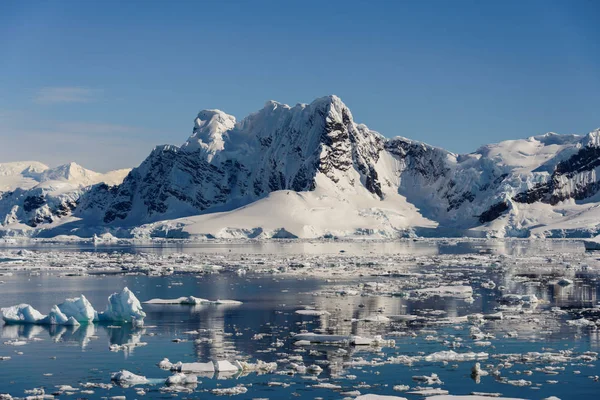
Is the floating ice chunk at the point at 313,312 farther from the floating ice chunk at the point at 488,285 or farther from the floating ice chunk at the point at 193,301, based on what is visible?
the floating ice chunk at the point at 488,285

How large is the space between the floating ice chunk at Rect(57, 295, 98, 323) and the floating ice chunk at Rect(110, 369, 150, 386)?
10710mm

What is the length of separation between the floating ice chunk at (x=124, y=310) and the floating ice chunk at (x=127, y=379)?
11.0 metres

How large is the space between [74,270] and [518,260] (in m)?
40.2

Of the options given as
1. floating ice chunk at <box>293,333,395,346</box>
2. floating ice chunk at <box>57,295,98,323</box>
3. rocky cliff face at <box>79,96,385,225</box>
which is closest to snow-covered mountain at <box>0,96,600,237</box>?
rocky cliff face at <box>79,96,385,225</box>

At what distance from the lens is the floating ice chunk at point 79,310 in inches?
1329

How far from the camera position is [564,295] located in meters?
44.7

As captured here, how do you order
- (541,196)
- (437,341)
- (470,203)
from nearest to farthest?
(437,341) < (541,196) < (470,203)

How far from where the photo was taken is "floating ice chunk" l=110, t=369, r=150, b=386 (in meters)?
23.0

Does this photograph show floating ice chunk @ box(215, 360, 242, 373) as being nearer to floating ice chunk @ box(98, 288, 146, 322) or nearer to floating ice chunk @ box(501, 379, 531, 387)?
floating ice chunk @ box(501, 379, 531, 387)

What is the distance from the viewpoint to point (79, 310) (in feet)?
111

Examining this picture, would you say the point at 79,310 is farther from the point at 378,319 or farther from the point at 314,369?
the point at 314,369

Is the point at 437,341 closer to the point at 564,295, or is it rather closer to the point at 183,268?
the point at 564,295

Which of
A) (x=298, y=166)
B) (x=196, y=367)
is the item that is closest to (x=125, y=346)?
(x=196, y=367)

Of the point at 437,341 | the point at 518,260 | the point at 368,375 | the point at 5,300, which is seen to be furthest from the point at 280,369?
the point at 518,260
